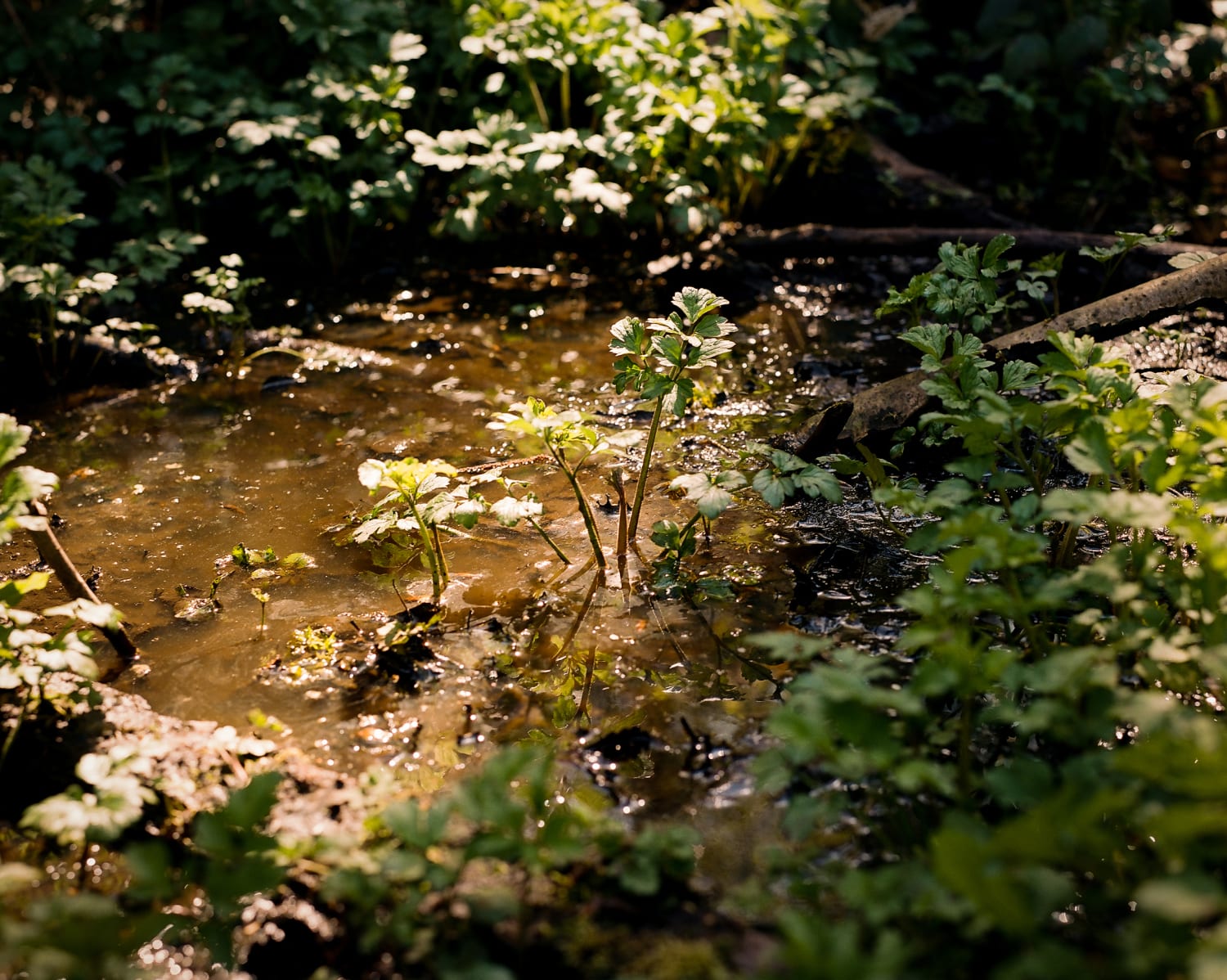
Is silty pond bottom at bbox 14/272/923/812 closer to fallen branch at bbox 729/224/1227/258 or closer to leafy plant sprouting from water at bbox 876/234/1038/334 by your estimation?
leafy plant sprouting from water at bbox 876/234/1038/334

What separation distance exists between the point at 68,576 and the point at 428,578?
103cm

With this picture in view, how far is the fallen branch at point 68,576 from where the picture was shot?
2.54 m


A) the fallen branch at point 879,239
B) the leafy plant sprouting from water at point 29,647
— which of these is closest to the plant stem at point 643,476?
the leafy plant sprouting from water at point 29,647

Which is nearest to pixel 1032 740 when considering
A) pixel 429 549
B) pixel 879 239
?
pixel 429 549

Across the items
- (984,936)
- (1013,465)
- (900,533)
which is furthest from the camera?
(1013,465)

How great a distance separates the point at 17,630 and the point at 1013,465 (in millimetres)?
3209

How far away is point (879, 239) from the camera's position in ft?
17.7

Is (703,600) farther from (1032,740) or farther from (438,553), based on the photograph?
(1032,740)

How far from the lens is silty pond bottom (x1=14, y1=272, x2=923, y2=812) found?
2.49m

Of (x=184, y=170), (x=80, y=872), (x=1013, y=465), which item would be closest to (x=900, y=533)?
(x=1013, y=465)

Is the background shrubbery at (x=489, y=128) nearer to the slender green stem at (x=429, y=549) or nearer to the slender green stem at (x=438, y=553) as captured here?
the slender green stem at (x=438, y=553)

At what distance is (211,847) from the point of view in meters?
1.73

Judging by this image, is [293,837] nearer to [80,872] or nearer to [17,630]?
[80,872]

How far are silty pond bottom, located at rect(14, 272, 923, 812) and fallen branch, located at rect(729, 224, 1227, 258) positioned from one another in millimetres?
1009
